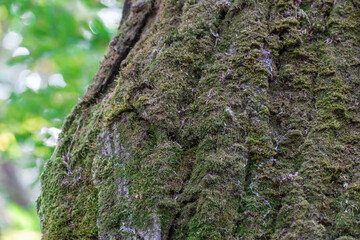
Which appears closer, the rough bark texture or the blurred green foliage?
the rough bark texture

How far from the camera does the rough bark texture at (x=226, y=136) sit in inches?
66.2

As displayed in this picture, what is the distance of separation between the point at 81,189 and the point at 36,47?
3724 mm

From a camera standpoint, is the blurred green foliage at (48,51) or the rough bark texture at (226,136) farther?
the blurred green foliage at (48,51)

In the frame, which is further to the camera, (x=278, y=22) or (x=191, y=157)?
(x=278, y=22)

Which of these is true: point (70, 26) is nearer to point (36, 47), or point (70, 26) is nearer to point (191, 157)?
point (36, 47)

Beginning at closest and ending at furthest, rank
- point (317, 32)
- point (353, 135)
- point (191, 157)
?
point (353, 135) → point (191, 157) → point (317, 32)

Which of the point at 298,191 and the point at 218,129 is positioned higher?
the point at 218,129

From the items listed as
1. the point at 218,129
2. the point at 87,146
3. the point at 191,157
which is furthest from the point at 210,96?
the point at 87,146

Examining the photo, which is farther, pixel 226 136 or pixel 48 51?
pixel 48 51

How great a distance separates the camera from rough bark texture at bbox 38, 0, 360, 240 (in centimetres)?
168

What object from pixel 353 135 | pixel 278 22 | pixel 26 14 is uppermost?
pixel 26 14

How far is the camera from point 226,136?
1.88 meters

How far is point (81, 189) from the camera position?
2.19 meters

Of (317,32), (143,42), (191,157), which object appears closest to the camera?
(191,157)
